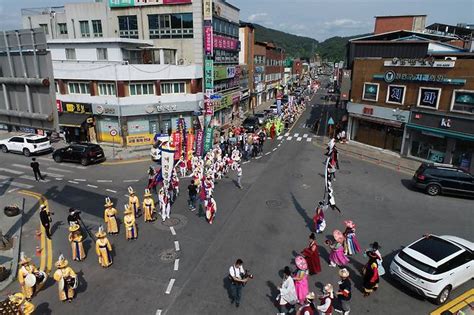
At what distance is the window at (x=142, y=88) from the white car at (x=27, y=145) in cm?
902

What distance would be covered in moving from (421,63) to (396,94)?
3314 mm

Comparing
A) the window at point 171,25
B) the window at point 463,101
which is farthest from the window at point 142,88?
the window at point 463,101

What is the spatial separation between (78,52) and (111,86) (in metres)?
7.21

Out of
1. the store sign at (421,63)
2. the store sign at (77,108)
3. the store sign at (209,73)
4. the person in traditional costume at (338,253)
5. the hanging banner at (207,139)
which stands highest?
the store sign at (421,63)

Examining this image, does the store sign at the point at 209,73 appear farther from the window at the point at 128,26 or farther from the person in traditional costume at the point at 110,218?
the person in traditional costume at the point at 110,218

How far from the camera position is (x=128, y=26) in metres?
38.2

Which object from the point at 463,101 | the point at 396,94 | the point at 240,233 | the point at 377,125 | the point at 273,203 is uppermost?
the point at 396,94

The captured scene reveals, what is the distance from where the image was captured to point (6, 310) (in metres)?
9.34

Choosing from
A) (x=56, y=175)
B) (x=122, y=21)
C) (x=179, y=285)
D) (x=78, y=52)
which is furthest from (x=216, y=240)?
(x=122, y=21)

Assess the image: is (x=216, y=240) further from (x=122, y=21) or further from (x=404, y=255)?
(x=122, y=21)

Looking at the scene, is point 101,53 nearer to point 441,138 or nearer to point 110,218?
point 110,218

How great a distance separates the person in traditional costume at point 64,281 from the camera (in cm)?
1062

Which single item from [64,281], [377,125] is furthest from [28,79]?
[377,125]

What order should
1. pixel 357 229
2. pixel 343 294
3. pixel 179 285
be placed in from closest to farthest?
pixel 343 294, pixel 179 285, pixel 357 229
